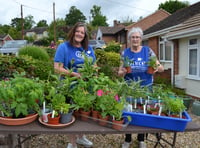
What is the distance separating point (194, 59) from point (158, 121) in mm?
5615

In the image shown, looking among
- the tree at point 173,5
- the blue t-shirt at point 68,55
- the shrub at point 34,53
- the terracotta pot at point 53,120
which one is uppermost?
the tree at point 173,5

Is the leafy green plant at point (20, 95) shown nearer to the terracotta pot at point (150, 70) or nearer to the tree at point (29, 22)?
the terracotta pot at point (150, 70)

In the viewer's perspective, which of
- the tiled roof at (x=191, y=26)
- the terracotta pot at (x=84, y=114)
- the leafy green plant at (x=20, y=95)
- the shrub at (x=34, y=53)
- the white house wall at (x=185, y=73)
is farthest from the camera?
the shrub at (x=34, y=53)

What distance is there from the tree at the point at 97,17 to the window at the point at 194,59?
173 ft

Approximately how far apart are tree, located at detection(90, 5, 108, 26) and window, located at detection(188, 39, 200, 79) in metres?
52.6

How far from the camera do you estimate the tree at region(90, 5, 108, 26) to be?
57812 mm

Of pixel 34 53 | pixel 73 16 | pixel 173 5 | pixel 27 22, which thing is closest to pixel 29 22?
pixel 27 22

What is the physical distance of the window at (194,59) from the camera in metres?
6.21

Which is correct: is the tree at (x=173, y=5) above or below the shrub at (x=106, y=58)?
above

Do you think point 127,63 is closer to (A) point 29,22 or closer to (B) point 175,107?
(B) point 175,107

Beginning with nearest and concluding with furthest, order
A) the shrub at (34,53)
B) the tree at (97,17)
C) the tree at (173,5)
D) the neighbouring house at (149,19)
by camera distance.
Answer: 1. the shrub at (34,53)
2. the neighbouring house at (149,19)
3. the tree at (173,5)
4. the tree at (97,17)

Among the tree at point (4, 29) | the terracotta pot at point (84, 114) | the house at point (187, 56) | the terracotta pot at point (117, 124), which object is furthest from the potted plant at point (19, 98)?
the tree at point (4, 29)

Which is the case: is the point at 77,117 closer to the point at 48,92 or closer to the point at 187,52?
the point at 48,92

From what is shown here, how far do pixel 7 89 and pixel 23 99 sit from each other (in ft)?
0.45
